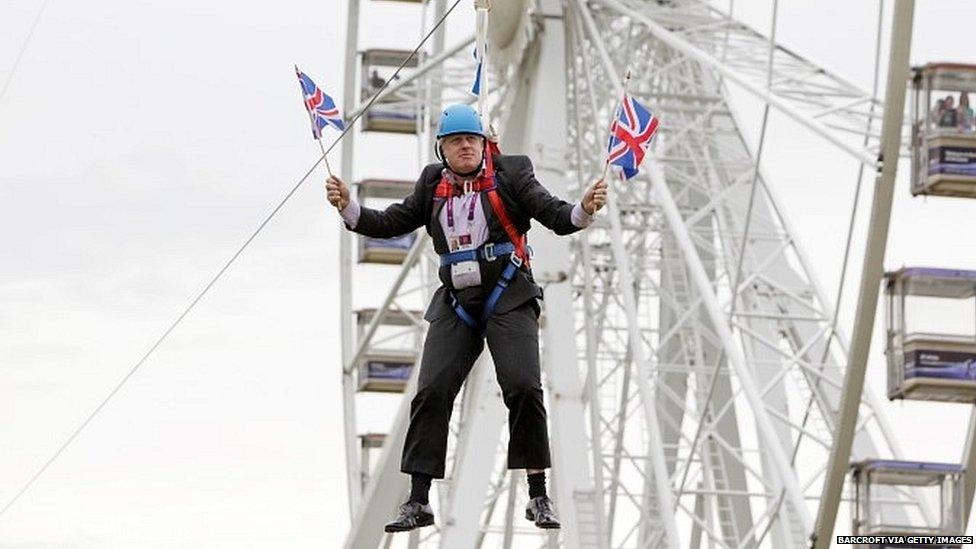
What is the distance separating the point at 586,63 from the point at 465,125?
20137 mm

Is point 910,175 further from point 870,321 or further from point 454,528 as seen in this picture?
point 454,528

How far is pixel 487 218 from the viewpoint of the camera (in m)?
17.5

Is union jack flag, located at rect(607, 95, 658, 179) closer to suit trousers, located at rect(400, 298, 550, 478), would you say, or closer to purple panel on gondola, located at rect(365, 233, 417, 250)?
suit trousers, located at rect(400, 298, 550, 478)

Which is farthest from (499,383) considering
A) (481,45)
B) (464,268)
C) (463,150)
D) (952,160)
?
(952,160)

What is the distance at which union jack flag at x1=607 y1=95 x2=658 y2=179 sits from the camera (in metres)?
17.3

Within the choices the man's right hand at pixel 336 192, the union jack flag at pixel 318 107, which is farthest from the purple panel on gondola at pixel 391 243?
the man's right hand at pixel 336 192

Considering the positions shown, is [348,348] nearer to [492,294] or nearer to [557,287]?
[557,287]

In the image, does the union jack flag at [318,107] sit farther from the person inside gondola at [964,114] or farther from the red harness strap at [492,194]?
the person inside gondola at [964,114]

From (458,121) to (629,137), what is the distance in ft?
3.21

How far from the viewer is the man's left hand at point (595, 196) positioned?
16.6 metres

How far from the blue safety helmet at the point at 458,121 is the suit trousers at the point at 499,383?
3.48 ft

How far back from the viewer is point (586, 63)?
37156 mm

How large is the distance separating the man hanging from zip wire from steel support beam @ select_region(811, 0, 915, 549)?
9423 mm

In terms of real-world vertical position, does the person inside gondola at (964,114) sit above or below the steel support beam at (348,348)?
above
